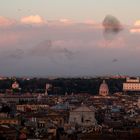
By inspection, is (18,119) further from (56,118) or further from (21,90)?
(21,90)

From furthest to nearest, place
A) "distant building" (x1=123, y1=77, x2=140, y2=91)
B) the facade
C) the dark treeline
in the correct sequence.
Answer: "distant building" (x1=123, y1=77, x2=140, y2=91)
the dark treeline
the facade

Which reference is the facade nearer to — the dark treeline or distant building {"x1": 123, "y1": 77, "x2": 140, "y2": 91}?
the dark treeline

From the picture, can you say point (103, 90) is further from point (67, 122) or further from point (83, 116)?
point (67, 122)

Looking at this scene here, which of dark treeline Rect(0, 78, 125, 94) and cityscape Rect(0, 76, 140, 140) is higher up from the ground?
dark treeline Rect(0, 78, 125, 94)

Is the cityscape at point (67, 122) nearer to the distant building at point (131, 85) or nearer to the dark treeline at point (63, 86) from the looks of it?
the dark treeline at point (63, 86)

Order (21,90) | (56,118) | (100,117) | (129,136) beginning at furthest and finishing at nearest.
→ (21,90)
(100,117)
(56,118)
(129,136)

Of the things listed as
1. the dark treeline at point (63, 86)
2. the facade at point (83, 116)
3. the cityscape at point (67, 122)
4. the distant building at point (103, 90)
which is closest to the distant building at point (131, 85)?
the dark treeline at point (63, 86)

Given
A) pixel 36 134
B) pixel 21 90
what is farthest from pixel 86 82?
pixel 36 134

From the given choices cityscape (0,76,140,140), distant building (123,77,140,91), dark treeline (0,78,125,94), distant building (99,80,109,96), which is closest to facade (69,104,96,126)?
cityscape (0,76,140,140)

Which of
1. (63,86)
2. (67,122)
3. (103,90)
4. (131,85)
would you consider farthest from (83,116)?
(131,85)
